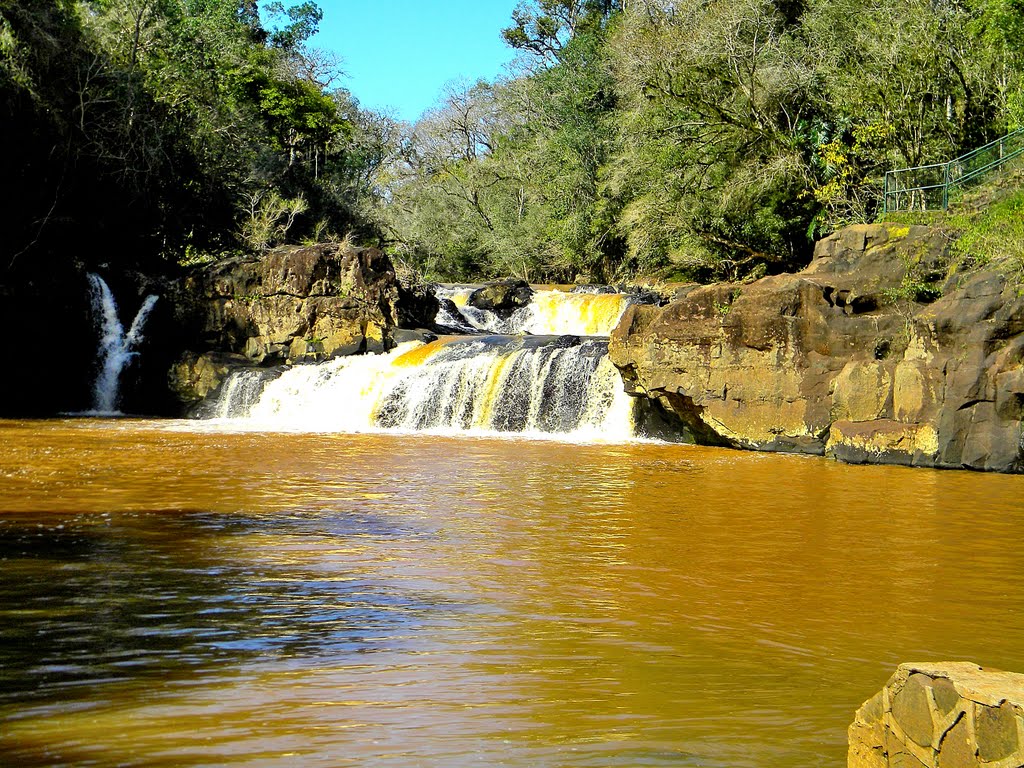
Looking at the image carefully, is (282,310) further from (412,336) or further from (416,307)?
(416,307)

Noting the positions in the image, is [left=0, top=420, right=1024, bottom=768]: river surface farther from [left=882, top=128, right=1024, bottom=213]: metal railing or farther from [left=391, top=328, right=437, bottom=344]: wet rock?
[left=391, top=328, right=437, bottom=344]: wet rock

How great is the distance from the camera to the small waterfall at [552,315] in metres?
27.6

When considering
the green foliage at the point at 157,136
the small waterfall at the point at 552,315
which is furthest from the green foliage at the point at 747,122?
the green foliage at the point at 157,136

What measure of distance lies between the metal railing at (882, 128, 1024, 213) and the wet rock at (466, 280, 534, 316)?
1132 cm

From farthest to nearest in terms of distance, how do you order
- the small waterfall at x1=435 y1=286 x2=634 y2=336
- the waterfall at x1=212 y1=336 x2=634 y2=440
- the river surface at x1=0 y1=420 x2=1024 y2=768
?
the small waterfall at x1=435 y1=286 x2=634 y2=336, the waterfall at x1=212 y1=336 x2=634 y2=440, the river surface at x1=0 y1=420 x2=1024 y2=768

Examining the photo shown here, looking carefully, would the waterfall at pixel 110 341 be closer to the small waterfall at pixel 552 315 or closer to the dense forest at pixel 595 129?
the dense forest at pixel 595 129

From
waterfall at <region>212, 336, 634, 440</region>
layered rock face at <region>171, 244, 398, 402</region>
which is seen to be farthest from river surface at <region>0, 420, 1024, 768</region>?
layered rock face at <region>171, 244, 398, 402</region>

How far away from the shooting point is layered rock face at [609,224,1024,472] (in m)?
14.8

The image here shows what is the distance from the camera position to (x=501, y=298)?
30031 millimetres

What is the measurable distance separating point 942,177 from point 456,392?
10238 mm

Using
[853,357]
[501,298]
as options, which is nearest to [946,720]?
[853,357]

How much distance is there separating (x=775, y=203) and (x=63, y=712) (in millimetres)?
26873

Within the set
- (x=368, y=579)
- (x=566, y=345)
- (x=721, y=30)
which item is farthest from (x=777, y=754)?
(x=721, y=30)

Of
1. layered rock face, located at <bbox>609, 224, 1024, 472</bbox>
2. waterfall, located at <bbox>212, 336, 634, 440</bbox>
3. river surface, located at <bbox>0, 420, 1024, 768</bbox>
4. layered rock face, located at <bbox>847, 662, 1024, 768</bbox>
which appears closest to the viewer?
layered rock face, located at <bbox>847, 662, 1024, 768</bbox>
